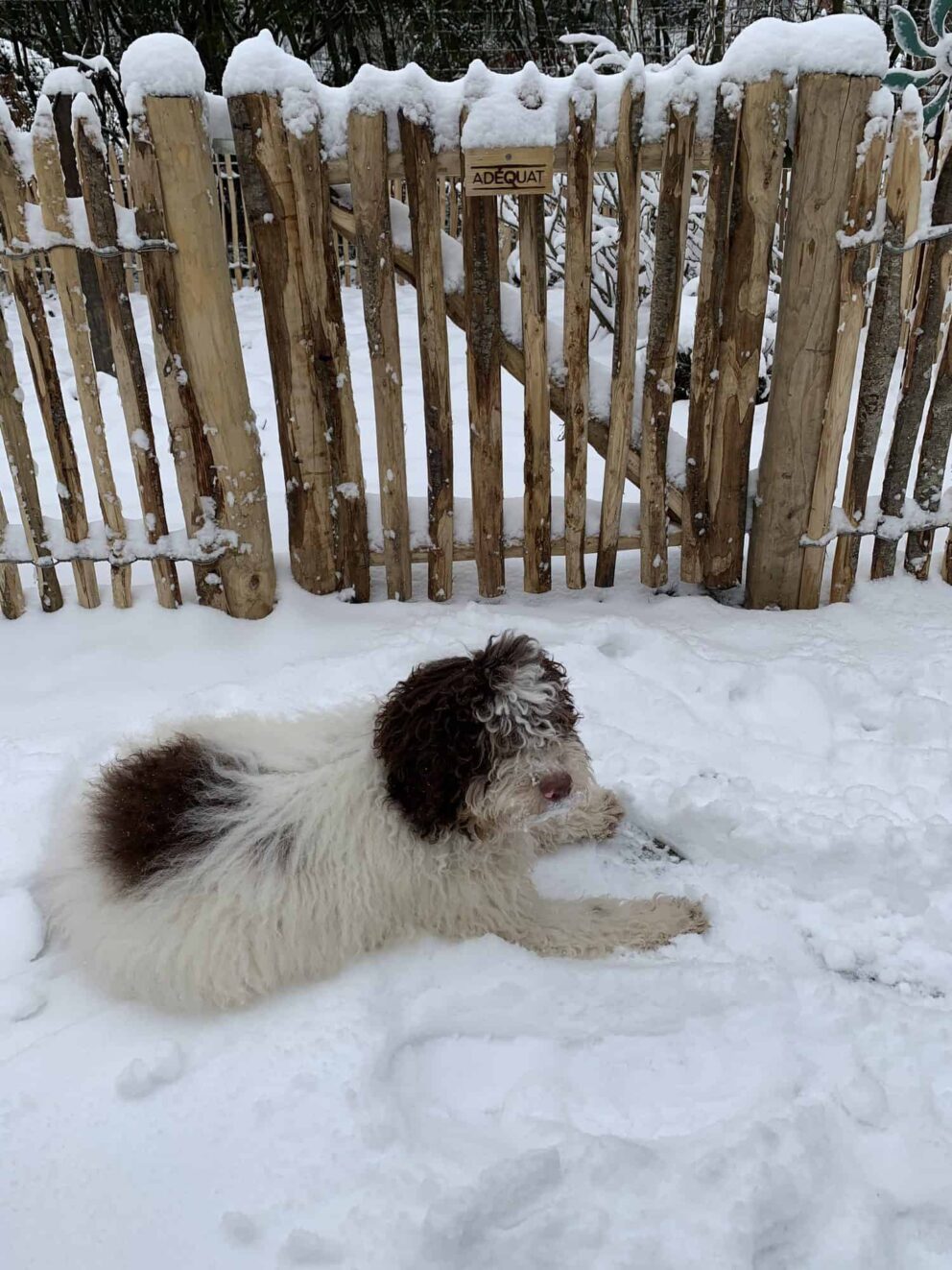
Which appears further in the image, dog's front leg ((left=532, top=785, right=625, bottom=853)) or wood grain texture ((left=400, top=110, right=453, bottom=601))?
wood grain texture ((left=400, top=110, right=453, bottom=601))

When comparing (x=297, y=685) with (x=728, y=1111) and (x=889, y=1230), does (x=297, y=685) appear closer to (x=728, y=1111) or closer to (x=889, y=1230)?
(x=728, y=1111)

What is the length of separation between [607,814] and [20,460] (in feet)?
9.22

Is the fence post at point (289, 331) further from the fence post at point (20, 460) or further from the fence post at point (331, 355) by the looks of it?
the fence post at point (20, 460)

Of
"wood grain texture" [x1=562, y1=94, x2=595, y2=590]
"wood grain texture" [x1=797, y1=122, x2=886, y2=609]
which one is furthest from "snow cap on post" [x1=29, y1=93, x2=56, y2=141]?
"wood grain texture" [x1=797, y1=122, x2=886, y2=609]

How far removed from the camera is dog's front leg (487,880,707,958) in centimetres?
247

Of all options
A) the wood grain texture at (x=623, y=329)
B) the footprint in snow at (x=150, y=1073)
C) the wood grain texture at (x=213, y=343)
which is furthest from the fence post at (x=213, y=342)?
the footprint in snow at (x=150, y=1073)

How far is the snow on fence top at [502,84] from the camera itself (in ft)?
10.3

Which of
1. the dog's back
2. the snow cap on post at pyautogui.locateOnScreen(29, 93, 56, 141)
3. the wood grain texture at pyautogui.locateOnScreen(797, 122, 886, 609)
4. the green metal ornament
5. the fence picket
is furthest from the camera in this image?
the fence picket

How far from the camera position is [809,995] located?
Result: 228 centimetres

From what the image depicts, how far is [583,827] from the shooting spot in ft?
9.52

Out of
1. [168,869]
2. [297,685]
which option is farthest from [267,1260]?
[297,685]

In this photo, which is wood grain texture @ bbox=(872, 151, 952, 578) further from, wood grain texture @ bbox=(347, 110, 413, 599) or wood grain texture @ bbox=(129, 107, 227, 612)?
wood grain texture @ bbox=(129, 107, 227, 612)

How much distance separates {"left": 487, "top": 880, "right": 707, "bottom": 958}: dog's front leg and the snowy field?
5cm

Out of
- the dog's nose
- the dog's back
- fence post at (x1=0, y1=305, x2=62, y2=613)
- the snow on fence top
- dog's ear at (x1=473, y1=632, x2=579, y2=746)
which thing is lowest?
the dog's back
